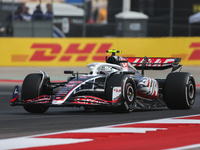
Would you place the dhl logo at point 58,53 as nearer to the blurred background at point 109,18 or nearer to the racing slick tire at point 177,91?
the blurred background at point 109,18

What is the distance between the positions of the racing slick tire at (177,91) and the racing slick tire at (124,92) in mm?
1147

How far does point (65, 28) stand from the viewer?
37.8 meters

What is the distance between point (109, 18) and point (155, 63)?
81.0ft

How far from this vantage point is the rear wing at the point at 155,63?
1201 cm

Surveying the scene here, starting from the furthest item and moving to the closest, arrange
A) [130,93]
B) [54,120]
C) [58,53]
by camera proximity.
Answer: [58,53] < [130,93] < [54,120]

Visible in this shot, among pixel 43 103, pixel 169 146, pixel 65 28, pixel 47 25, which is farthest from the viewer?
pixel 65 28

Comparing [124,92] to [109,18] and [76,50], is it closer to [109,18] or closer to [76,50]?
[76,50]

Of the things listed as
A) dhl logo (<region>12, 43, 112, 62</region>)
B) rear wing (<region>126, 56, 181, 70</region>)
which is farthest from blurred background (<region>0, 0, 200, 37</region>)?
rear wing (<region>126, 56, 181, 70</region>)

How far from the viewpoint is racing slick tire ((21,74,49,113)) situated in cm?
1012

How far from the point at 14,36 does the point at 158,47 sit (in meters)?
7.74

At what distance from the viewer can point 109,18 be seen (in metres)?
36.6

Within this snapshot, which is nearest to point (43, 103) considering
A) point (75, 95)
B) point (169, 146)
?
point (75, 95)

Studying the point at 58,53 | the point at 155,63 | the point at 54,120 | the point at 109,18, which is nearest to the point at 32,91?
the point at 54,120

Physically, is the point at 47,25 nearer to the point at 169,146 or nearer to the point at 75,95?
the point at 75,95
